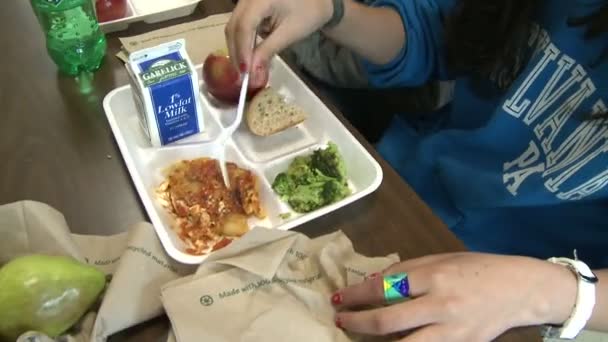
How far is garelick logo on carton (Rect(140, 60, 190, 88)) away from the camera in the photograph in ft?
2.32

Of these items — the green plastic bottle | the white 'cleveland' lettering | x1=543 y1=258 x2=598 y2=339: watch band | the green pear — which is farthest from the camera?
the green plastic bottle

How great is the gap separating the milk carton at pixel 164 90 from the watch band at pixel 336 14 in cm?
20

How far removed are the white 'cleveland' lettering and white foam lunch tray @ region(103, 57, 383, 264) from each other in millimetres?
209

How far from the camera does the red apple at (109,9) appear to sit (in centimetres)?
87

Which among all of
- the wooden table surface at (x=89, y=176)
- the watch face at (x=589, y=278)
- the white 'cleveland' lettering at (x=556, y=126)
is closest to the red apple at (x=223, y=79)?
the wooden table surface at (x=89, y=176)

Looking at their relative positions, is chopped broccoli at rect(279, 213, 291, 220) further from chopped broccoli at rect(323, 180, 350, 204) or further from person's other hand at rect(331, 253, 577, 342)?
person's other hand at rect(331, 253, 577, 342)

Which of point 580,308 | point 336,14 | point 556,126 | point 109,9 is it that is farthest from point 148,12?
point 580,308

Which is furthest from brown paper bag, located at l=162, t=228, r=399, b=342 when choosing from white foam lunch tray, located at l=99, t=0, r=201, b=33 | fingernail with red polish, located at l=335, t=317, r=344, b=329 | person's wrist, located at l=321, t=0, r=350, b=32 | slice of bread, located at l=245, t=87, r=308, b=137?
white foam lunch tray, located at l=99, t=0, r=201, b=33

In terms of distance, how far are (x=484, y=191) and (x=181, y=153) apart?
420mm

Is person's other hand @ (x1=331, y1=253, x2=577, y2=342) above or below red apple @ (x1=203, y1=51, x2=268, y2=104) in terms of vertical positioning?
below

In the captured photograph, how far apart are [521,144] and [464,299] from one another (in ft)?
0.99

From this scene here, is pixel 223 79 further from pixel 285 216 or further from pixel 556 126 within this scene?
pixel 556 126

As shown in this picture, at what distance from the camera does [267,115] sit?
0.78m

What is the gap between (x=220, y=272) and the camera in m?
0.55
